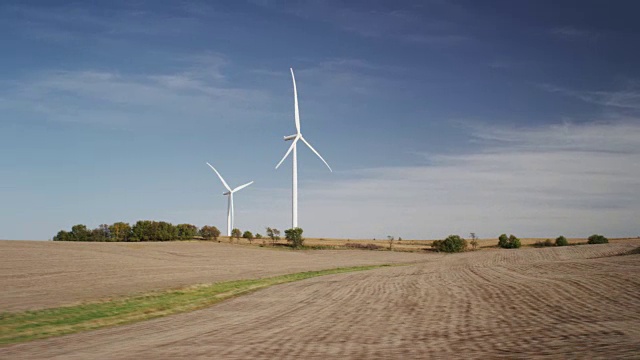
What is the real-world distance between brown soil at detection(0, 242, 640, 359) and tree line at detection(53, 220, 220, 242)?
95812 mm

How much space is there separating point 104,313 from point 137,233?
328 ft

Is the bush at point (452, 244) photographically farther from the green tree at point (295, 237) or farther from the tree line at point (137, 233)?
the tree line at point (137, 233)

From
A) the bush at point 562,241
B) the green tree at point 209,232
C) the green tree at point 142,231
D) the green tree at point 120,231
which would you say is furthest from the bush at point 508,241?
the green tree at point 120,231

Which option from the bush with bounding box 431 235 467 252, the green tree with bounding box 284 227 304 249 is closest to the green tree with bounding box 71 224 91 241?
the green tree with bounding box 284 227 304 249

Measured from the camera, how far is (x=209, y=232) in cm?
12650

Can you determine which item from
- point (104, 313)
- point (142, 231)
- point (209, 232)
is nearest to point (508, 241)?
point (209, 232)

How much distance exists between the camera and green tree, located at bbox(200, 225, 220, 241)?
408 ft

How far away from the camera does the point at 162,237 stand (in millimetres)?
114875

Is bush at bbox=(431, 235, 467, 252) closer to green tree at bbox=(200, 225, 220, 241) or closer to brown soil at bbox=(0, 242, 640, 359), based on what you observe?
green tree at bbox=(200, 225, 220, 241)

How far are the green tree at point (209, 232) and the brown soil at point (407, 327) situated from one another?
332ft

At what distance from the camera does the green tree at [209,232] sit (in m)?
124

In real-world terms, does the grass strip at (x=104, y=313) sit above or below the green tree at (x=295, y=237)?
below

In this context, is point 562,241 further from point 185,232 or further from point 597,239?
point 185,232

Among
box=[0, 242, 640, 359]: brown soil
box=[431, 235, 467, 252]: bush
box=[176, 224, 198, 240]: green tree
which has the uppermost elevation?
box=[176, 224, 198, 240]: green tree
